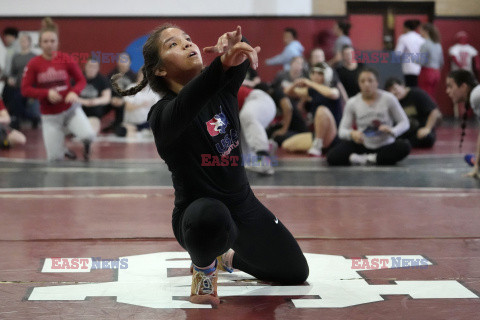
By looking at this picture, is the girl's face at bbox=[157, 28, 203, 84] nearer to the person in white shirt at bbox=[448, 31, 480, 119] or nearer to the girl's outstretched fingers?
the girl's outstretched fingers

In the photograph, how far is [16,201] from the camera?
19.4 ft

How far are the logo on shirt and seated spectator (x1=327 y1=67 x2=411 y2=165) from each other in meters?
5.06

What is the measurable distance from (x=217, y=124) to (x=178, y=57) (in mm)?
337

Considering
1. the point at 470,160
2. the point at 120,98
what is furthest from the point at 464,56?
the point at 470,160

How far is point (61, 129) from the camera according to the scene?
8.84m

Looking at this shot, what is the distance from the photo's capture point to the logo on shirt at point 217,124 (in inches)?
128

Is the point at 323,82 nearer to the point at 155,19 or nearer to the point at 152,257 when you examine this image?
the point at 152,257

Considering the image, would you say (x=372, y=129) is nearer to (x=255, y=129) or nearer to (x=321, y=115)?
(x=321, y=115)

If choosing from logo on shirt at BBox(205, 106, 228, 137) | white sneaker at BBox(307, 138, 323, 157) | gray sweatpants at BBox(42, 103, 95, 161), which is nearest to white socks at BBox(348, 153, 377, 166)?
white sneaker at BBox(307, 138, 323, 157)

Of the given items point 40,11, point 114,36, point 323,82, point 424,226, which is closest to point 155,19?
point 114,36

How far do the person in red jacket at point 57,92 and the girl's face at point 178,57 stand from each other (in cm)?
563

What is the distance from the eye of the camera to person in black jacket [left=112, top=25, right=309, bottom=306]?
119 inches

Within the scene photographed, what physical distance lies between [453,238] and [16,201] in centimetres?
334

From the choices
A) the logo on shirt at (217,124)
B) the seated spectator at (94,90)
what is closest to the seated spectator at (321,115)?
the seated spectator at (94,90)
